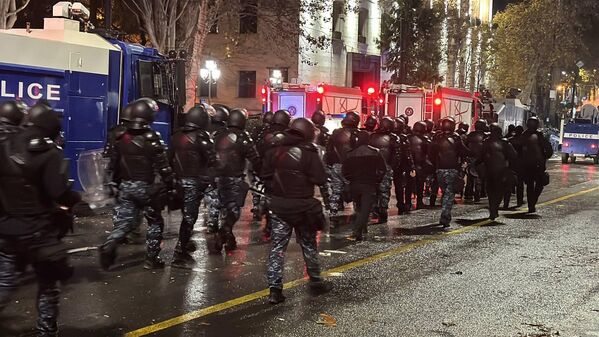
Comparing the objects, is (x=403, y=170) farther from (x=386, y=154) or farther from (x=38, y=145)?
(x=38, y=145)

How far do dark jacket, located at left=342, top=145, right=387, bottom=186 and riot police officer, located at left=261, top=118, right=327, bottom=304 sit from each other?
3051 mm

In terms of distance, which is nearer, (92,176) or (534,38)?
(92,176)

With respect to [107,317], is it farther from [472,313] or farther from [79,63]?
[79,63]

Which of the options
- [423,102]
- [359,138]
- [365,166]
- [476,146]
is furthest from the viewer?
[423,102]

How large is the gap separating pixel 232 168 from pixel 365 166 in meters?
1.99

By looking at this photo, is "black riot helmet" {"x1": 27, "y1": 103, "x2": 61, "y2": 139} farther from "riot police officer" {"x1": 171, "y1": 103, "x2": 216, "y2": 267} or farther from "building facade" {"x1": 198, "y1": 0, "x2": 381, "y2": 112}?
"building facade" {"x1": 198, "y1": 0, "x2": 381, "y2": 112}

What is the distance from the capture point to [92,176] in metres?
11.3

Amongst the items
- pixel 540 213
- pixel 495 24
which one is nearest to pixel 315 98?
pixel 540 213

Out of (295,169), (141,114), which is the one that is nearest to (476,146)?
(295,169)

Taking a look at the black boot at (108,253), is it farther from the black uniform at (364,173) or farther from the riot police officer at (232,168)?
the black uniform at (364,173)

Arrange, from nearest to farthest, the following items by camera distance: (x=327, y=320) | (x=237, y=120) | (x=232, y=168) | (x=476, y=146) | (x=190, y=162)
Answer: (x=327, y=320)
(x=190, y=162)
(x=232, y=168)
(x=237, y=120)
(x=476, y=146)

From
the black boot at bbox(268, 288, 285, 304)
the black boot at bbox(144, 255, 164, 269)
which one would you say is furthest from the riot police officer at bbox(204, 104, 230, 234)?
the black boot at bbox(268, 288, 285, 304)

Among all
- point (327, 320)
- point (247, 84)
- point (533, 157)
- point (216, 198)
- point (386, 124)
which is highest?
point (247, 84)

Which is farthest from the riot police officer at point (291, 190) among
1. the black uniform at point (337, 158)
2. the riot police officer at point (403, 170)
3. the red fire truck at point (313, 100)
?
the red fire truck at point (313, 100)
